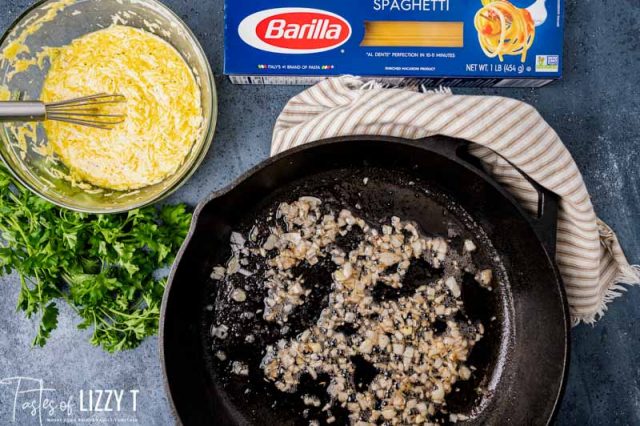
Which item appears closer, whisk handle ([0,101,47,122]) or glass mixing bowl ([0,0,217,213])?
whisk handle ([0,101,47,122])

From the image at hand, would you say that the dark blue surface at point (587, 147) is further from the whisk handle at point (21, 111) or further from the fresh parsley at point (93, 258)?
the whisk handle at point (21, 111)

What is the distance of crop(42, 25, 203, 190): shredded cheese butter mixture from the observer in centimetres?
125

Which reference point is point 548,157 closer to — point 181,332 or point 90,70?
point 181,332

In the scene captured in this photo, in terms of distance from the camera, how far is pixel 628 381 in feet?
4.38

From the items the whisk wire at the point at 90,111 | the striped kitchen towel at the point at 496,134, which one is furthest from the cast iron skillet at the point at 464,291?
the whisk wire at the point at 90,111

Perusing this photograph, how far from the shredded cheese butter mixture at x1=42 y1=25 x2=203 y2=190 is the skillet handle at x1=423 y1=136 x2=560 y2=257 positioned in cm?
48

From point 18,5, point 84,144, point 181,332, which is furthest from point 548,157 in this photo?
point 18,5

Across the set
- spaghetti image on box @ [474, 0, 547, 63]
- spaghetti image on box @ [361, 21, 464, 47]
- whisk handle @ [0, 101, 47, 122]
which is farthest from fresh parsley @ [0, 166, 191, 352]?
spaghetti image on box @ [474, 0, 547, 63]

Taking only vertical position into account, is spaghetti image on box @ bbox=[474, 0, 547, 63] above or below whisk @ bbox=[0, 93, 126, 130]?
above

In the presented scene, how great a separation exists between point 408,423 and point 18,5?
120cm

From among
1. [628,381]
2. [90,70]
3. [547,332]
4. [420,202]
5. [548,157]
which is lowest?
[628,381]

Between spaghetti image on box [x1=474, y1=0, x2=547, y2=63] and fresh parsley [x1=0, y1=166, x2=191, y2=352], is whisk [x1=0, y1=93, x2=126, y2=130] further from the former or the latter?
spaghetti image on box [x1=474, y1=0, x2=547, y2=63]

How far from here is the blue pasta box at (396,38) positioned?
1.20 metres

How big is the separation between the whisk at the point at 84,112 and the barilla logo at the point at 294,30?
296 mm
